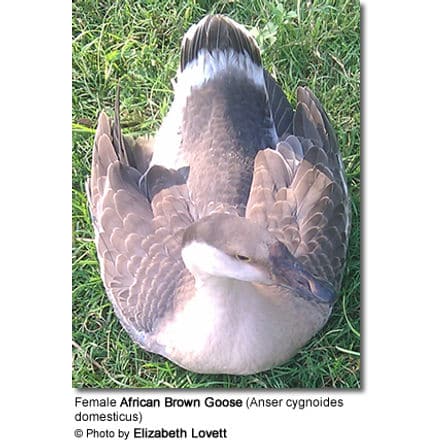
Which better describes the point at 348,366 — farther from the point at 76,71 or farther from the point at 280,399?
the point at 76,71

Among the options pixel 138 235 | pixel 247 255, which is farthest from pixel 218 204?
pixel 247 255

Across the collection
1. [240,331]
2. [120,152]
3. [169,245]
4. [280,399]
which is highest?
[120,152]

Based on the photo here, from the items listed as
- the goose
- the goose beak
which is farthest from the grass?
the goose beak

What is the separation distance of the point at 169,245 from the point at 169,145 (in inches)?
11.1

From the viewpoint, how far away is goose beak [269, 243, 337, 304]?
61.2 inches

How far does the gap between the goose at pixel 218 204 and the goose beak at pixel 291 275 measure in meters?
0.02

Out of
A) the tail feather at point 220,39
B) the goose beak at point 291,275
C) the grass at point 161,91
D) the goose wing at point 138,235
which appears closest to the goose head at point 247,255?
the goose beak at point 291,275

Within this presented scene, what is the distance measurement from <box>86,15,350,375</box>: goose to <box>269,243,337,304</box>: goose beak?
2 cm

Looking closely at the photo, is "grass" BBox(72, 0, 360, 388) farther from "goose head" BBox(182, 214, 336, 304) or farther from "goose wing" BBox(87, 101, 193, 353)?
"goose head" BBox(182, 214, 336, 304)

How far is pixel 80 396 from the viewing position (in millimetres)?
1904

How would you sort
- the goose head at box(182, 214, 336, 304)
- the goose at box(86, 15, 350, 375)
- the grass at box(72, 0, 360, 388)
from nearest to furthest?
the goose head at box(182, 214, 336, 304) < the goose at box(86, 15, 350, 375) < the grass at box(72, 0, 360, 388)

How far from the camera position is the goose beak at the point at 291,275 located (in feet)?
5.10

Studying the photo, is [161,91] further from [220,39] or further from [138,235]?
[138,235]

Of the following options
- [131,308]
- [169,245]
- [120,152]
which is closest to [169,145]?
[120,152]
